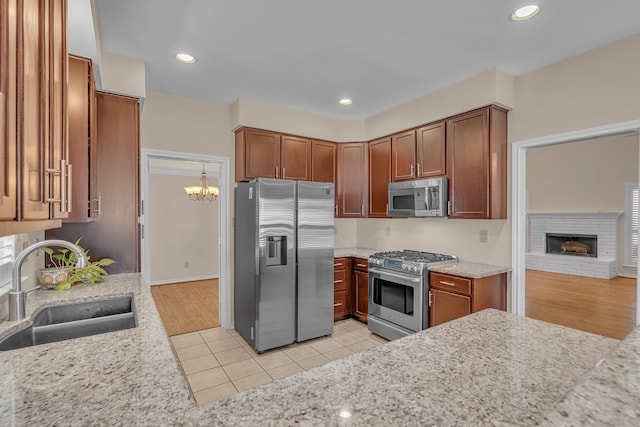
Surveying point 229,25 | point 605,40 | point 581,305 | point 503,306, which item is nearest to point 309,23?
point 229,25

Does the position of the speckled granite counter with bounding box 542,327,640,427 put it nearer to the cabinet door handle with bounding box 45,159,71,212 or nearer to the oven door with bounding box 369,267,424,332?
the cabinet door handle with bounding box 45,159,71,212

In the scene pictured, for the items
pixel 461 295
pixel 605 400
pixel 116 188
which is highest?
pixel 116 188

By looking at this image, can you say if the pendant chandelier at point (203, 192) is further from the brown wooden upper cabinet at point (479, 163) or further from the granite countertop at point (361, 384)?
the granite countertop at point (361, 384)

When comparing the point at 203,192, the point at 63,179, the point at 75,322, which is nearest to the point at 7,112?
the point at 63,179

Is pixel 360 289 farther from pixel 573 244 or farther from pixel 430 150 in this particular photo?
pixel 573 244

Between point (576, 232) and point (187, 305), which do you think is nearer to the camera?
point (187, 305)

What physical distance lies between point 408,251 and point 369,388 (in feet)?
10.6

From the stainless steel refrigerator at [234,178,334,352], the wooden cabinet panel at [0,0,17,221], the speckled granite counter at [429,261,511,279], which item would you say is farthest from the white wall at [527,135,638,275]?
the wooden cabinet panel at [0,0,17,221]

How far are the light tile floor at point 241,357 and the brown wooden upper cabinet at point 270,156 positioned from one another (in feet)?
6.11

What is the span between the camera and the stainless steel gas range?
3094 millimetres

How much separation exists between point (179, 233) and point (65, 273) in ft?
14.7

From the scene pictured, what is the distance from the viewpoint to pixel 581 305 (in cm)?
467

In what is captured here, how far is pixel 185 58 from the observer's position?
271cm

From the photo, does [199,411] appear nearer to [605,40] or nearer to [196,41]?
[196,41]
